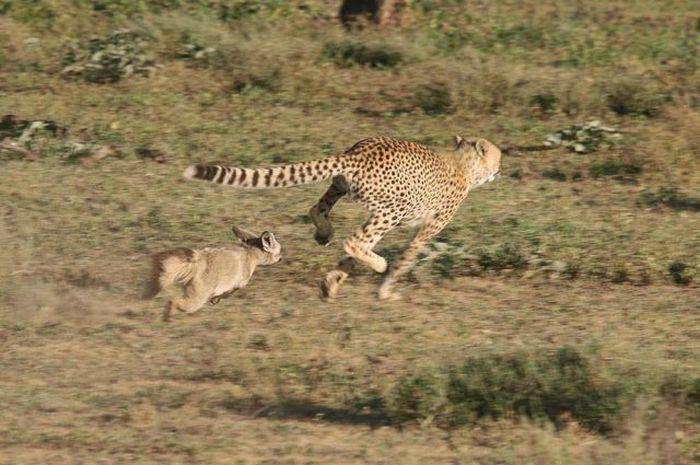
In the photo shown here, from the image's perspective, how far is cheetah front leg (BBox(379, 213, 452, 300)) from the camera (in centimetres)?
947

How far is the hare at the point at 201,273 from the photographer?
8477 millimetres

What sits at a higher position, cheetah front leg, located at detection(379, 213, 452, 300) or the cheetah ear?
the cheetah ear

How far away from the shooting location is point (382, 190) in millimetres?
9305

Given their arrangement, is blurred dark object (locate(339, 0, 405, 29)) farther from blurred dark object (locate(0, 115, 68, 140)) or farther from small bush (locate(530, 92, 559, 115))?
blurred dark object (locate(0, 115, 68, 140))

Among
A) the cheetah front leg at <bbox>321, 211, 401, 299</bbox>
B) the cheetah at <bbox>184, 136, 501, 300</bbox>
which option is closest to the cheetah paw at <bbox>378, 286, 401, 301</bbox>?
the cheetah at <bbox>184, 136, 501, 300</bbox>

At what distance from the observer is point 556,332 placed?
8703mm

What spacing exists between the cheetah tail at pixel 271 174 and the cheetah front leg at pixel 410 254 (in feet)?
2.71

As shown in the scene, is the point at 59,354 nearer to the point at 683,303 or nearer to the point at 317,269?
the point at 317,269

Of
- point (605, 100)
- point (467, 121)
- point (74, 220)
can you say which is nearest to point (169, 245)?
point (74, 220)

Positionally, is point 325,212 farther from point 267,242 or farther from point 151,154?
point 151,154

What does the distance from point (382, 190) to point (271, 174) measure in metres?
0.88

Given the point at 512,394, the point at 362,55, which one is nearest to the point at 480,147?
the point at 512,394

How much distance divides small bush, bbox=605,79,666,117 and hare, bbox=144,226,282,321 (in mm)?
6418

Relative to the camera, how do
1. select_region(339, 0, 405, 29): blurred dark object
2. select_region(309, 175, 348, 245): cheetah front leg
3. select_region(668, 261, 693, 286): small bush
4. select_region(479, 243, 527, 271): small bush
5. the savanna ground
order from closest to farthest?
the savanna ground, select_region(309, 175, 348, 245): cheetah front leg, select_region(668, 261, 693, 286): small bush, select_region(479, 243, 527, 271): small bush, select_region(339, 0, 405, 29): blurred dark object
